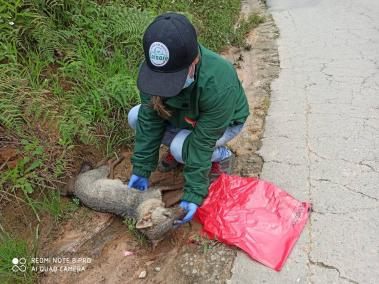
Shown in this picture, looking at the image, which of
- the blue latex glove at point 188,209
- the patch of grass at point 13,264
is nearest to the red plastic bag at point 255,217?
the blue latex glove at point 188,209

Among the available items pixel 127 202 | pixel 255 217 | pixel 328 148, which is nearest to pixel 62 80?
pixel 127 202

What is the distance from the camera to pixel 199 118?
7.77 feet

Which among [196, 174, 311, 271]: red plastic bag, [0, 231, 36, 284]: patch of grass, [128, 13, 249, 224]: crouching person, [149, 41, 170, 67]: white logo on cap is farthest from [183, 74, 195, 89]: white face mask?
[0, 231, 36, 284]: patch of grass

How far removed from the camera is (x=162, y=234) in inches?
93.9

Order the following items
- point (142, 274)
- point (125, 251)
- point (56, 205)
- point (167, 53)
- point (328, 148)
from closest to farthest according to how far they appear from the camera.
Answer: point (167, 53) < point (142, 274) < point (125, 251) < point (56, 205) < point (328, 148)

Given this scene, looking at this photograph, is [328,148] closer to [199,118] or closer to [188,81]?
[199,118]

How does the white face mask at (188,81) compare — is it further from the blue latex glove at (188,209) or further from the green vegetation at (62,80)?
the green vegetation at (62,80)

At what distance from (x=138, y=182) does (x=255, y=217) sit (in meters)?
0.80

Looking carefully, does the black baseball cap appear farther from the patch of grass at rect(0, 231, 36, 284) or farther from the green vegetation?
the patch of grass at rect(0, 231, 36, 284)

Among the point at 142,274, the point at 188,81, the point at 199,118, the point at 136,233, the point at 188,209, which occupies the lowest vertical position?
the point at 142,274

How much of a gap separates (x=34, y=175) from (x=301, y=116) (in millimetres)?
2248

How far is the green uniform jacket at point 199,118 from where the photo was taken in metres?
2.21

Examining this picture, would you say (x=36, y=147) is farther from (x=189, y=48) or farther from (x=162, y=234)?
(x=189, y=48)

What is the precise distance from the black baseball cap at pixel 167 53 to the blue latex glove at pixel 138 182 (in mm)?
830
